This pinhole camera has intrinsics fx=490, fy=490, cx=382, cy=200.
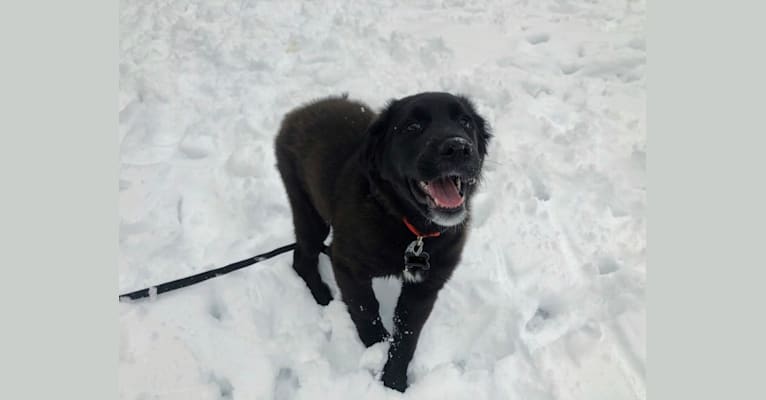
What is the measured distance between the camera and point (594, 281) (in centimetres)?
310

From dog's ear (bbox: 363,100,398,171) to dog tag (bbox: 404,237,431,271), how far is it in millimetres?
411

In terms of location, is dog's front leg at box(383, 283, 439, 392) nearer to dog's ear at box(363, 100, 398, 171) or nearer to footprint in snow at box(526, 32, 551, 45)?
dog's ear at box(363, 100, 398, 171)

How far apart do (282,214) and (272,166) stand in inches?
21.0

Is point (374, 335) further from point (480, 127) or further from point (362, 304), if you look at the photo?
point (480, 127)

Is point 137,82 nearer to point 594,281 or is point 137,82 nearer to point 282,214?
point 282,214

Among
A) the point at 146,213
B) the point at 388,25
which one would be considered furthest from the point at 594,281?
the point at 388,25

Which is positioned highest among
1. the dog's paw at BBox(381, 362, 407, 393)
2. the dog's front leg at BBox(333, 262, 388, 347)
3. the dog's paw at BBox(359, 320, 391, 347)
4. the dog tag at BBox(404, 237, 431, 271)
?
the dog tag at BBox(404, 237, 431, 271)

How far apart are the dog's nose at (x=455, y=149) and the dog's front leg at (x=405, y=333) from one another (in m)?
0.83

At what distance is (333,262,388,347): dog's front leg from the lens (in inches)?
101

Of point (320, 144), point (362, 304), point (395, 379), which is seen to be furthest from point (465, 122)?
point (395, 379)

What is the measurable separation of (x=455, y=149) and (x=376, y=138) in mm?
500

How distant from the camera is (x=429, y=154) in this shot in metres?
2.07

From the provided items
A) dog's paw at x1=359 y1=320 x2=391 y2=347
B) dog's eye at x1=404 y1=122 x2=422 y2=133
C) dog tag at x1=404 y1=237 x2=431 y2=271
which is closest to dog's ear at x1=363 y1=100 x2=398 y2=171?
dog's eye at x1=404 y1=122 x2=422 y2=133

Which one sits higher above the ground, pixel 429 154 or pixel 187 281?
pixel 429 154
